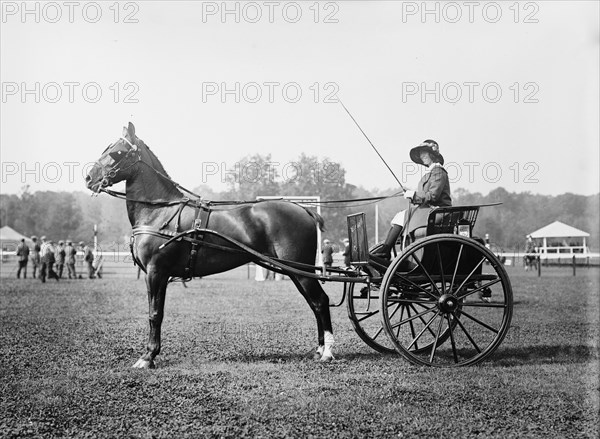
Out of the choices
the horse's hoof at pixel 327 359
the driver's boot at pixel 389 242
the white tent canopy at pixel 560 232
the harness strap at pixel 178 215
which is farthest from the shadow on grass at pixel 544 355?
the white tent canopy at pixel 560 232

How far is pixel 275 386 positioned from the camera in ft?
21.3

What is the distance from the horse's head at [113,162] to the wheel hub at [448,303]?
440 cm

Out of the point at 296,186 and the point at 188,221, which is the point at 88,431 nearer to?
the point at 188,221

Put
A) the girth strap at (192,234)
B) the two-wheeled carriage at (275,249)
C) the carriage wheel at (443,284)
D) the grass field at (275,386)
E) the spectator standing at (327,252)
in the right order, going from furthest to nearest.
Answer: the spectator standing at (327,252) → the girth strap at (192,234) → the two-wheeled carriage at (275,249) → the carriage wheel at (443,284) → the grass field at (275,386)

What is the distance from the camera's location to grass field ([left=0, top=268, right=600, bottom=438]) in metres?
5.20

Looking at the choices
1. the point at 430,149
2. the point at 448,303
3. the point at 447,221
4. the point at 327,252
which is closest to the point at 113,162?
the point at 430,149

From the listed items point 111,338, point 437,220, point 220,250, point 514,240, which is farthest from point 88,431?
point 514,240

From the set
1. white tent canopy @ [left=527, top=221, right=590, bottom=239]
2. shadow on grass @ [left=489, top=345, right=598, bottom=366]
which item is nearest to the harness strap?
shadow on grass @ [left=489, top=345, right=598, bottom=366]

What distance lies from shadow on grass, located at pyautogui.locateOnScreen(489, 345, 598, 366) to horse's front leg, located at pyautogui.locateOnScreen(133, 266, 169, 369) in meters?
4.36

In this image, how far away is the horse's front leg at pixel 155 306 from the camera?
25.2 feet

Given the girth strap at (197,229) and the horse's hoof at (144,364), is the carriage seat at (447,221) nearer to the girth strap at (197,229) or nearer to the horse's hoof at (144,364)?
the girth strap at (197,229)

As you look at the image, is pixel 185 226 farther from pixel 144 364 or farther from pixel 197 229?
pixel 144 364

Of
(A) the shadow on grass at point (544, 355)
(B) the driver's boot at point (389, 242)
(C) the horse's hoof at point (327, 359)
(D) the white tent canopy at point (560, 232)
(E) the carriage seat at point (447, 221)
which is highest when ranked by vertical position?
(E) the carriage seat at point (447, 221)

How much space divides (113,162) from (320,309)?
11.1 ft
